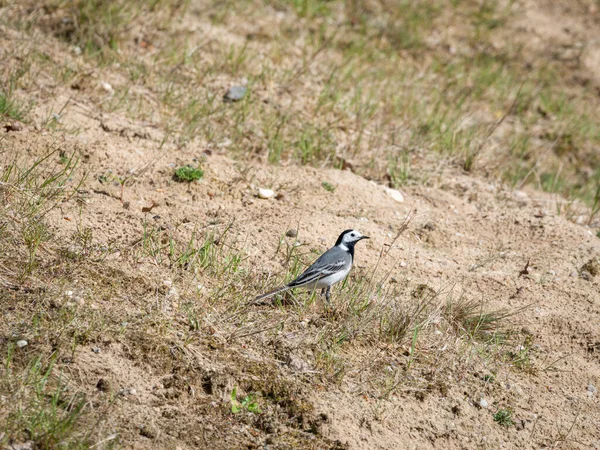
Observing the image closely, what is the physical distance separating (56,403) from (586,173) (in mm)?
7220

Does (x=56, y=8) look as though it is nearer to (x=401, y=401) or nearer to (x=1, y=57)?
(x=1, y=57)

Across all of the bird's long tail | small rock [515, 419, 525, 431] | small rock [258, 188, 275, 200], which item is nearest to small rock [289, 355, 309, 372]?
the bird's long tail

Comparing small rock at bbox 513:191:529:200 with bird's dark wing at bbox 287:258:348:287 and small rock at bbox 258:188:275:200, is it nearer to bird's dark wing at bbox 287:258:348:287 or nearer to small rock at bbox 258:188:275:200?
small rock at bbox 258:188:275:200

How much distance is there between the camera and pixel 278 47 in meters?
8.71

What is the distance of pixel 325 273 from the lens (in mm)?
4895

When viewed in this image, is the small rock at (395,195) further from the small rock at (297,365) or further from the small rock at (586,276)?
the small rock at (297,365)

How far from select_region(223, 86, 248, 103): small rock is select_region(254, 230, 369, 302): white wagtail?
291 cm

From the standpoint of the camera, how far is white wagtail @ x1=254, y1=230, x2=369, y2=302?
4859mm

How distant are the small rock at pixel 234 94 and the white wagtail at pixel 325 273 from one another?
9.56ft

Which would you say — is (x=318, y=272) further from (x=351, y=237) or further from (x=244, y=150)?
(x=244, y=150)

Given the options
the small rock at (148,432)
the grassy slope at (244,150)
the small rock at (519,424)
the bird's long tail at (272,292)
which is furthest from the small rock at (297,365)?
the small rock at (519,424)

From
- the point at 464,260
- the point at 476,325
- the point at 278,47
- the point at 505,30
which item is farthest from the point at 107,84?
the point at 505,30

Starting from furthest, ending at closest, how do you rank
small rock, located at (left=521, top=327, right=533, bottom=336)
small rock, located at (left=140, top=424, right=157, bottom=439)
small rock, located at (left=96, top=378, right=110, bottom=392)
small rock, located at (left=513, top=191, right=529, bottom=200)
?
1. small rock, located at (left=513, top=191, right=529, bottom=200)
2. small rock, located at (left=521, top=327, right=533, bottom=336)
3. small rock, located at (left=96, top=378, right=110, bottom=392)
4. small rock, located at (left=140, top=424, right=157, bottom=439)

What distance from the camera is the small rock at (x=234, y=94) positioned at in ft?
24.9
